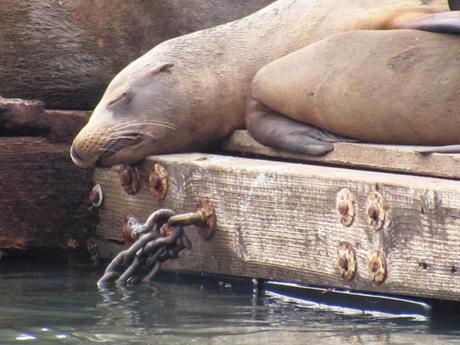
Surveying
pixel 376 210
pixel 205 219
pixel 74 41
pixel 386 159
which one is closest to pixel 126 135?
pixel 205 219

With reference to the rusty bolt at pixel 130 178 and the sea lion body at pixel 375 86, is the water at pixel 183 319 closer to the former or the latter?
the rusty bolt at pixel 130 178

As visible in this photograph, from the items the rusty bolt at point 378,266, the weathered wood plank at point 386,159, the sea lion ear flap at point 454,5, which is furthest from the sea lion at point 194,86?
the rusty bolt at point 378,266

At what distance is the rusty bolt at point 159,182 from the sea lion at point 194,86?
0.15 m

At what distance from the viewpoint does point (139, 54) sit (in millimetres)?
6652

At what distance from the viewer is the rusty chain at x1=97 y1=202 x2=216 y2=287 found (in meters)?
5.29

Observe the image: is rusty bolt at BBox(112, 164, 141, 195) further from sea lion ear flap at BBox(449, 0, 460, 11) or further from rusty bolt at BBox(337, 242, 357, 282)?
sea lion ear flap at BBox(449, 0, 460, 11)

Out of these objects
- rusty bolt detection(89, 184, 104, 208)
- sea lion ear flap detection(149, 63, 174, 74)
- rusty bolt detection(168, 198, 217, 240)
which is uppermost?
sea lion ear flap detection(149, 63, 174, 74)

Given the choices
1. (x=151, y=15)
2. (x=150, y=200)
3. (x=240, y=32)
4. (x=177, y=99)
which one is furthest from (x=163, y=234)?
(x=151, y=15)

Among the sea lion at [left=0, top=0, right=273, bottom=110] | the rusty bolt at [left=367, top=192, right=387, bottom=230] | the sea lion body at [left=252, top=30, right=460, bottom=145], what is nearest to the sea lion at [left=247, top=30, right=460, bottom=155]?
the sea lion body at [left=252, top=30, right=460, bottom=145]

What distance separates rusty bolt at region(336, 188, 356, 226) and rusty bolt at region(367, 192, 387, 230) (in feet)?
0.32

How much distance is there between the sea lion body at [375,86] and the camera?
5.02m

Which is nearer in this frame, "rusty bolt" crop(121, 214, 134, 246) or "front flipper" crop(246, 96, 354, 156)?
"front flipper" crop(246, 96, 354, 156)

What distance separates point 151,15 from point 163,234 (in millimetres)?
1638

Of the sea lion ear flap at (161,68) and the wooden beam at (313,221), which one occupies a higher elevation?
the sea lion ear flap at (161,68)
